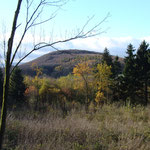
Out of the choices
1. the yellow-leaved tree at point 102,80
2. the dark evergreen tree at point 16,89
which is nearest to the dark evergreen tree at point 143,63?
the yellow-leaved tree at point 102,80

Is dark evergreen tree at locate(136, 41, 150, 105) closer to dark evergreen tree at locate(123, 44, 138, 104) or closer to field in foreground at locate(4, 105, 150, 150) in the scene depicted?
dark evergreen tree at locate(123, 44, 138, 104)

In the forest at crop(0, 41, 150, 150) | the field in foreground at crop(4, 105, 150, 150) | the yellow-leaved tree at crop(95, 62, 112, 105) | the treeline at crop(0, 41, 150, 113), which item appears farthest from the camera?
the yellow-leaved tree at crop(95, 62, 112, 105)

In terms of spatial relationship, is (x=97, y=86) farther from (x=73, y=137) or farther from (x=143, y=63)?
(x=73, y=137)

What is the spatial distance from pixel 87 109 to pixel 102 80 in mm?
18328

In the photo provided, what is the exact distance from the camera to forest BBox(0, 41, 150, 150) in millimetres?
4953

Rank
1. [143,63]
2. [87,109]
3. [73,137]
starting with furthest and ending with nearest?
[143,63], [87,109], [73,137]

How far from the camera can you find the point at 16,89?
92.3 feet

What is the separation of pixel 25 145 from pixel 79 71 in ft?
90.8

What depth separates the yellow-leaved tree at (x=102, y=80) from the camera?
29930 mm

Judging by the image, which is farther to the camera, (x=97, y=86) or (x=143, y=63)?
(x=97, y=86)

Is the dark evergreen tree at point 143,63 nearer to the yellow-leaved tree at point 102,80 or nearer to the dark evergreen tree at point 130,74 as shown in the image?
the dark evergreen tree at point 130,74

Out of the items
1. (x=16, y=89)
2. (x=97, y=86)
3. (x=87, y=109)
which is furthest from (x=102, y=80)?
(x=87, y=109)

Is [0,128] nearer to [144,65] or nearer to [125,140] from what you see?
[125,140]

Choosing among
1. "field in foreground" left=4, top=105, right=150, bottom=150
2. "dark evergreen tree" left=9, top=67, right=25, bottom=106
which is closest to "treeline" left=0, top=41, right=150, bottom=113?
"dark evergreen tree" left=9, top=67, right=25, bottom=106
